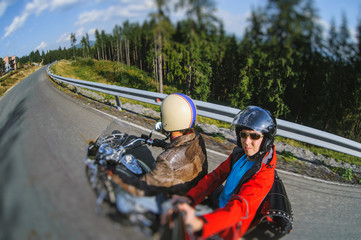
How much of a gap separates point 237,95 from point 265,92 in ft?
13.4

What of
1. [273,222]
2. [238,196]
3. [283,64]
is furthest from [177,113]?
[283,64]

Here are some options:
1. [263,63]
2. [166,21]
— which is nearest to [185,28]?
[166,21]

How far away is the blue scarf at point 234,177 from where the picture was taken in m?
2.41

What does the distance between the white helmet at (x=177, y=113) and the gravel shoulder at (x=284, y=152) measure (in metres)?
1.96

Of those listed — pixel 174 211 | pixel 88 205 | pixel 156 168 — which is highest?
pixel 88 205

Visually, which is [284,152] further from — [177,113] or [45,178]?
[45,178]

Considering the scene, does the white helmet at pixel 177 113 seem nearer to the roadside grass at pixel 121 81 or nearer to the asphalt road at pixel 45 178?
the asphalt road at pixel 45 178

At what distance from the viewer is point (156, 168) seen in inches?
84.0

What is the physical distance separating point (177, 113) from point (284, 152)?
405cm

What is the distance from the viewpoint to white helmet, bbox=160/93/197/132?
2.50 meters

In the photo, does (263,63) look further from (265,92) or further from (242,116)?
(242,116)

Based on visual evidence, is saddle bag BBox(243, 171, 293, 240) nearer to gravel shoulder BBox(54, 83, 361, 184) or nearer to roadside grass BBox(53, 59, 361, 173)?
gravel shoulder BBox(54, 83, 361, 184)

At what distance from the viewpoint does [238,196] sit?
1974 mm

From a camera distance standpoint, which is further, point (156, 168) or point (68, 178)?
point (156, 168)
